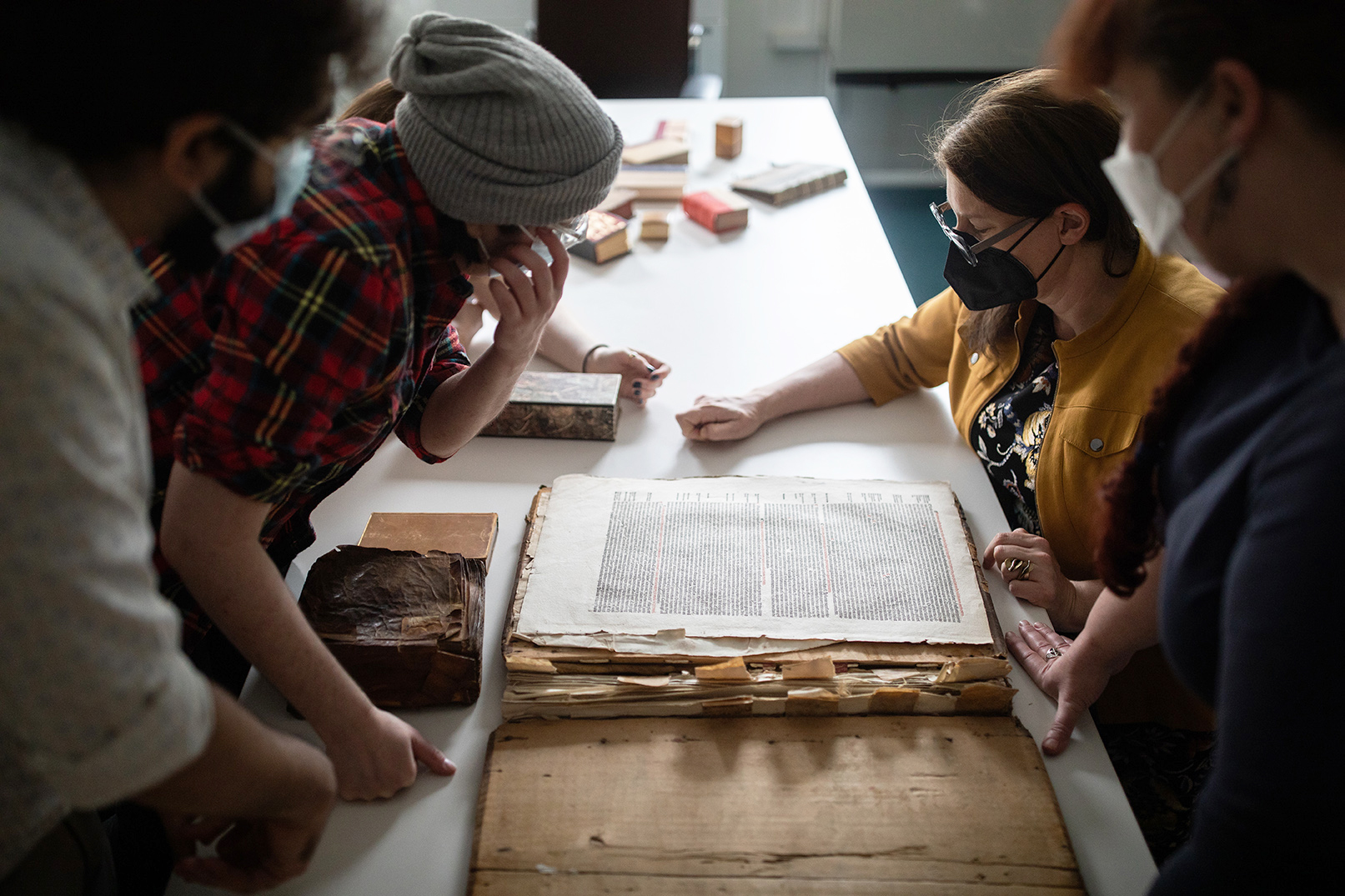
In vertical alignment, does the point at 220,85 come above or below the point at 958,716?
above

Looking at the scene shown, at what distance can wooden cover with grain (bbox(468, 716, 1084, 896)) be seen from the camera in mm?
763

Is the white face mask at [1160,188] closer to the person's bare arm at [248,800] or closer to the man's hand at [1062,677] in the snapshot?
the man's hand at [1062,677]

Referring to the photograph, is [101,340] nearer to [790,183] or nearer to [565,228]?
[565,228]

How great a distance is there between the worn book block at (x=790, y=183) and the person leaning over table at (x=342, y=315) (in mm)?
1321

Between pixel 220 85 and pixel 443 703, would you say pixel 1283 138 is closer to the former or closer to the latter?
pixel 220 85

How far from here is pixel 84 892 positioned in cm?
71

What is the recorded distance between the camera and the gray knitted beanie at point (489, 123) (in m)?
0.83

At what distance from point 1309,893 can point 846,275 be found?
4.76 feet

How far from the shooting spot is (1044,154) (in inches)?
46.6

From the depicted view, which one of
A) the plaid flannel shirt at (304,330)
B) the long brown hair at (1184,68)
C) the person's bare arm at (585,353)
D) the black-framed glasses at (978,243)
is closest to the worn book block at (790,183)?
the person's bare arm at (585,353)

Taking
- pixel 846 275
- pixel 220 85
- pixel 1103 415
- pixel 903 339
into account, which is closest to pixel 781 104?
pixel 846 275

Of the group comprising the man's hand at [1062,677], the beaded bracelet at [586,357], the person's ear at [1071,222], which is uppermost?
the person's ear at [1071,222]

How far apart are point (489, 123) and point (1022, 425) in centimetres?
87

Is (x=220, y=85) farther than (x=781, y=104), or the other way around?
(x=781, y=104)
